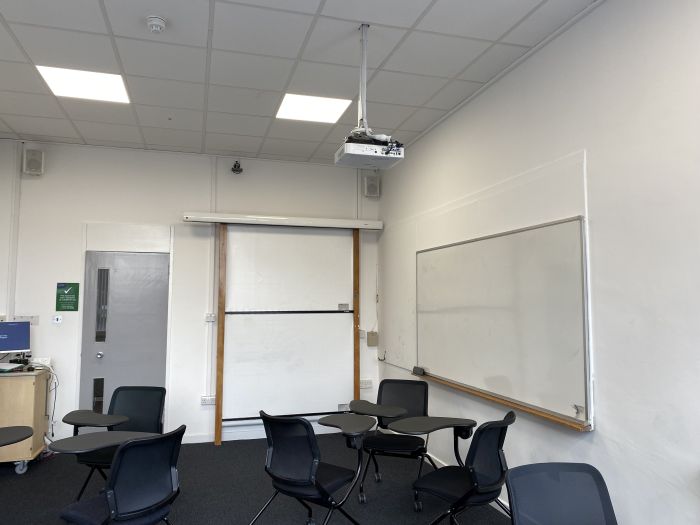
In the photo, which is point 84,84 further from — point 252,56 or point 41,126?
point 252,56

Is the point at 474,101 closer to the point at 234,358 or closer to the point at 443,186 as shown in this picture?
the point at 443,186

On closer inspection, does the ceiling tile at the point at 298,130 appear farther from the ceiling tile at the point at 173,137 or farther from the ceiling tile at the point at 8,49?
the ceiling tile at the point at 8,49

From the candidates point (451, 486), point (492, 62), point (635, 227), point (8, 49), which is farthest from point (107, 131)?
point (635, 227)

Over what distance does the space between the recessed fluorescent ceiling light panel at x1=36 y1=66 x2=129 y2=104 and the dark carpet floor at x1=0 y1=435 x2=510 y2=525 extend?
10.8ft

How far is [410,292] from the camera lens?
202 inches

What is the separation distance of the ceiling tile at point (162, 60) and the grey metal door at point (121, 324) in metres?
2.41

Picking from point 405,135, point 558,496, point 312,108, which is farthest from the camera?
point 405,135

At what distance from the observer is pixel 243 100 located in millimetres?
4121

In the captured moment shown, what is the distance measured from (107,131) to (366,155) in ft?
10.9

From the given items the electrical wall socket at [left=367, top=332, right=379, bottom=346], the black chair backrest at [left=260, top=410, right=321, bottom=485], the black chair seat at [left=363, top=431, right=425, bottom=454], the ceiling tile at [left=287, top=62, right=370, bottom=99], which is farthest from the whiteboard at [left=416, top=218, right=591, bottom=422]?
the ceiling tile at [left=287, top=62, right=370, bottom=99]

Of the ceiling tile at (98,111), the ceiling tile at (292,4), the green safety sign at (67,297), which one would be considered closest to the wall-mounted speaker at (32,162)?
the ceiling tile at (98,111)

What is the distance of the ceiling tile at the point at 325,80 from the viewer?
3572mm

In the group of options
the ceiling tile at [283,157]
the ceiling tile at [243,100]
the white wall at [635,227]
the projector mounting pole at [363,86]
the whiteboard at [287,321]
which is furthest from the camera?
the ceiling tile at [283,157]

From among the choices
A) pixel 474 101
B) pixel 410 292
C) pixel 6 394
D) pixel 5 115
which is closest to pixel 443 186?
pixel 474 101
